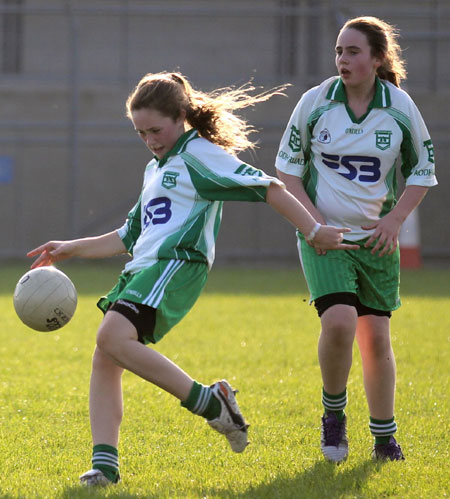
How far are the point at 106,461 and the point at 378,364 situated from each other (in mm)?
1363

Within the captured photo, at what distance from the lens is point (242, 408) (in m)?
5.57

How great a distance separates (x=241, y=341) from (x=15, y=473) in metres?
4.41

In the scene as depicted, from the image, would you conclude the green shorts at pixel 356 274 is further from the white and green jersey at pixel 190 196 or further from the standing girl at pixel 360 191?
the white and green jersey at pixel 190 196

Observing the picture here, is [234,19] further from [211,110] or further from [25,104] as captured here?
[211,110]

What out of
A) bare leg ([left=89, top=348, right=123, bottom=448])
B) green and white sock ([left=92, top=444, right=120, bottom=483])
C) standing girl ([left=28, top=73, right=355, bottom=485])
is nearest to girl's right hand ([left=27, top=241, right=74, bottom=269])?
standing girl ([left=28, top=73, right=355, bottom=485])

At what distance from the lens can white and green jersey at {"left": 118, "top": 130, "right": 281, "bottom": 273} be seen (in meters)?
3.94

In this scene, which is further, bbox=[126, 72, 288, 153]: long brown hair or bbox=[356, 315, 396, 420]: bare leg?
bbox=[356, 315, 396, 420]: bare leg

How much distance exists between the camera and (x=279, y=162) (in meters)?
4.55

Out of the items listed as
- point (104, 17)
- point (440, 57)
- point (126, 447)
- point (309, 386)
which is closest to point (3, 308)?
point (309, 386)

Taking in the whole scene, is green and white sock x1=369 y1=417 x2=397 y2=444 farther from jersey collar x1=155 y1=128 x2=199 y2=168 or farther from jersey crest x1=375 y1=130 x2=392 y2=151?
jersey collar x1=155 y1=128 x2=199 y2=168

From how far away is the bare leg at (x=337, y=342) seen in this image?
423 centimetres

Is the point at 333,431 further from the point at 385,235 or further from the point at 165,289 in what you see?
the point at 165,289

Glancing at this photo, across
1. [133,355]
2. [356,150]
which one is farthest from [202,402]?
[356,150]

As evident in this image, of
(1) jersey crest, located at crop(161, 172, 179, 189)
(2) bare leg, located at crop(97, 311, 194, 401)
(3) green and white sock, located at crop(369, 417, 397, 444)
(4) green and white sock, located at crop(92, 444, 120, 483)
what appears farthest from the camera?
(3) green and white sock, located at crop(369, 417, 397, 444)
